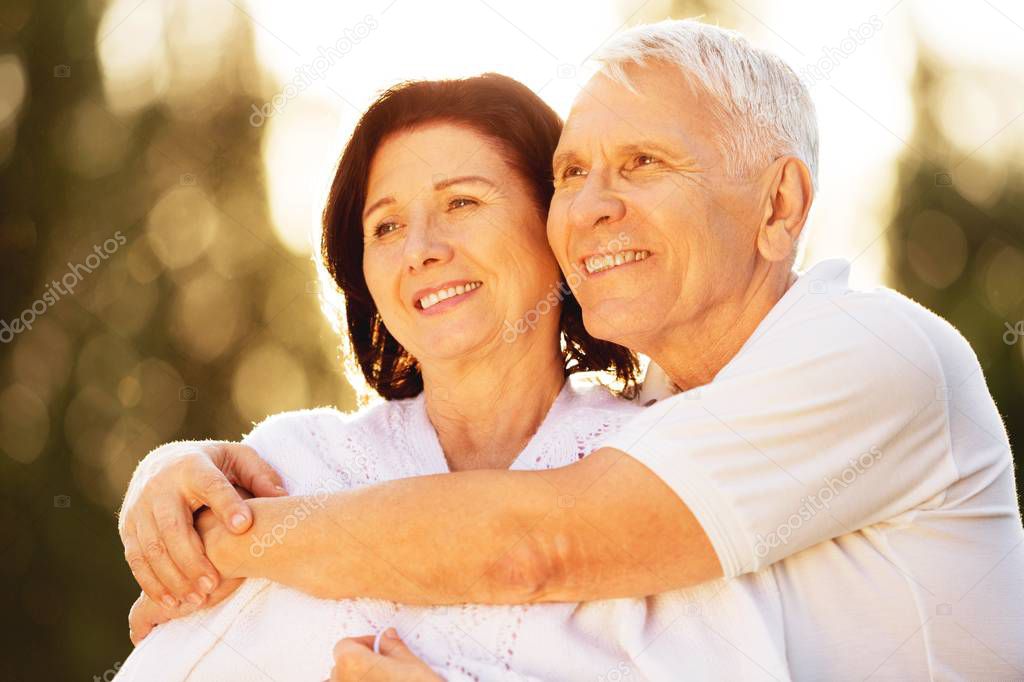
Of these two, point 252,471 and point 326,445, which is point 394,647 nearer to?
point 252,471

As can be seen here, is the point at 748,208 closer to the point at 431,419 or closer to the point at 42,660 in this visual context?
the point at 431,419

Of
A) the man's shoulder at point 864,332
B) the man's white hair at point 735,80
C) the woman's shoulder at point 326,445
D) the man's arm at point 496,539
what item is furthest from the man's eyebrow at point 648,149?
the woman's shoulder at point 326,445

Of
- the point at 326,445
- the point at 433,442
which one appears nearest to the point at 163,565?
the point at 326,445

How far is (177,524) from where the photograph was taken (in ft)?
8.59

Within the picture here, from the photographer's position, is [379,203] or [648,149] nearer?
[648,149]

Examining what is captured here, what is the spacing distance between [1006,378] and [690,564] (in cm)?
1021

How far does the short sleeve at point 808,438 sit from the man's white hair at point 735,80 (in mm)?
591

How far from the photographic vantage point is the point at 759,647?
2318mm

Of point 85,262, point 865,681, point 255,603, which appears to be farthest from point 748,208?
point 85,262

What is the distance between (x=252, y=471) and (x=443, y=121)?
1080mm

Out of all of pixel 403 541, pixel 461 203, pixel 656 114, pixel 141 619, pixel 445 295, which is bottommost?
pixel 141 619

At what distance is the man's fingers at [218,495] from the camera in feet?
8.42

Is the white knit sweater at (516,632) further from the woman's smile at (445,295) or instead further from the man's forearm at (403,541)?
the woman's smile at (445,295)

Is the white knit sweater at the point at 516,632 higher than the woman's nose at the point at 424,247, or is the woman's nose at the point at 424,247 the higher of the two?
the woman's nose at the point at 424,247
